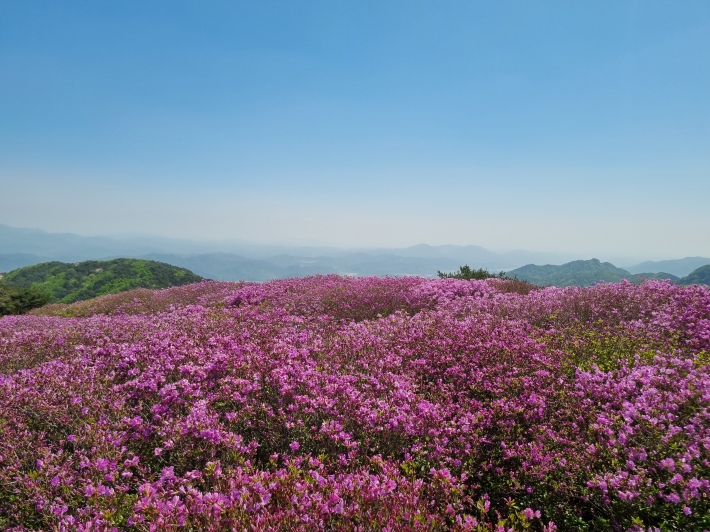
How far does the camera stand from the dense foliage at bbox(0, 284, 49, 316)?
22.9 m

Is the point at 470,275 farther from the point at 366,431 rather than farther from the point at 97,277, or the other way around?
the point at 97,277

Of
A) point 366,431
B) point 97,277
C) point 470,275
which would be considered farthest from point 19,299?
point 97,277

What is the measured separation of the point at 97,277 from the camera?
7438 centimetres

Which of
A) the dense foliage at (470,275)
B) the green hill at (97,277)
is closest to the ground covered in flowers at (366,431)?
the dense foliage at (470,275)

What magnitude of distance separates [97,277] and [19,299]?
189 feet

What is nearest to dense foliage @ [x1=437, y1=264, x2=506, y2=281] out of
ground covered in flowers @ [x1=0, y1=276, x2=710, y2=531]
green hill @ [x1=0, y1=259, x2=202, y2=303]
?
ground covered in flowers @ [x1=0, y1=276, x2=710, y2=531]

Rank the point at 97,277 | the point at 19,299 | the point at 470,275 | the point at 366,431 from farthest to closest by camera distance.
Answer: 1. the point at 97,277
2. the point at 19,299
3. the point at 470,275
4. the point at 366,431

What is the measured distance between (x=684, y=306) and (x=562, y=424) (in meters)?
6.25

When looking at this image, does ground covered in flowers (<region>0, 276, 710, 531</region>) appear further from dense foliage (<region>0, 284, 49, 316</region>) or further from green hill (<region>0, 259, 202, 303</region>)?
green hill (<region>0, 259, 202, 303</region>)

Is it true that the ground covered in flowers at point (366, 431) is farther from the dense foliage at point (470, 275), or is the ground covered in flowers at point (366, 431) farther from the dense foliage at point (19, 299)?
the dense foliage at point (19, 299)

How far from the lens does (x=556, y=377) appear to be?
239 inches

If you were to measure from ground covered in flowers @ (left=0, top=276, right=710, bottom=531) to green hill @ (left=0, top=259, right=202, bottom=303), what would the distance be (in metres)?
65.6

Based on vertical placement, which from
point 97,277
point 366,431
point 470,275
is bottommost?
point 97,277

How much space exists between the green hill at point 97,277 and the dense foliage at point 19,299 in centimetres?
4047
